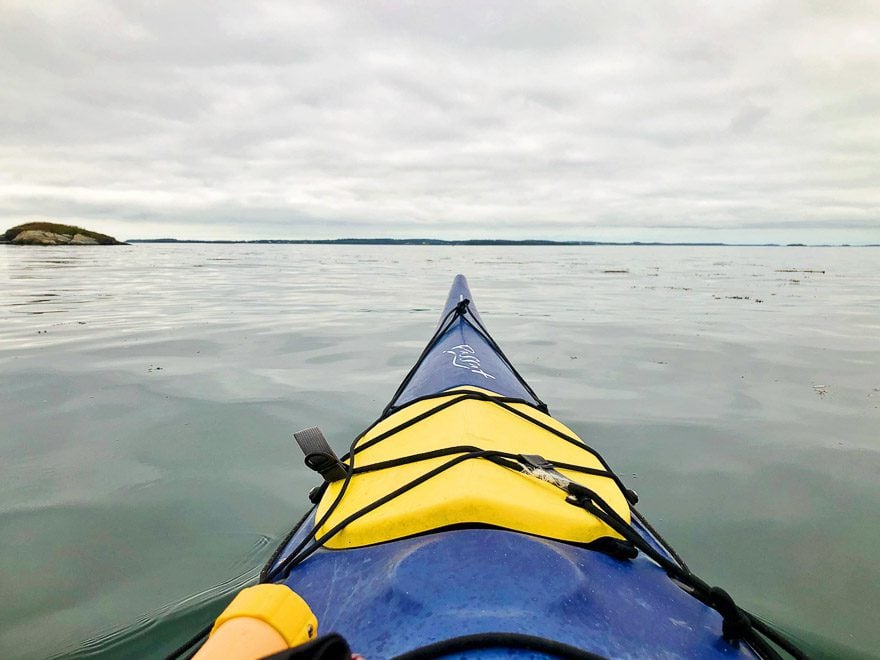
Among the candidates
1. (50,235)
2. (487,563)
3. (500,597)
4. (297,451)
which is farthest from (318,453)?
(50,235)

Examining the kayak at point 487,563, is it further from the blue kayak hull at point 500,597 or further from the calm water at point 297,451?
the calm water at point 297,451

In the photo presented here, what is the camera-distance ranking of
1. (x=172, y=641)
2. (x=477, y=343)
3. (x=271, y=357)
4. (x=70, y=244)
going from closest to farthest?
1. (x=172, y=641)
2. (x=477, y=343)
3. (x=271, y=357)
4. (x=70, y=244)

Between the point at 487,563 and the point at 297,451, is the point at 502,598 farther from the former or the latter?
the point at 297,451

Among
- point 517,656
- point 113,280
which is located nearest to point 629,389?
point 517,656

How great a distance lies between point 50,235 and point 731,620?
78847 mm

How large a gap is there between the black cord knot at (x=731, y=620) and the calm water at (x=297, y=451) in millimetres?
1285

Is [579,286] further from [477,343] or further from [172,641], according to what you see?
[172,641]

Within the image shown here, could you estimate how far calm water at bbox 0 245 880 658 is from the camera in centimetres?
254

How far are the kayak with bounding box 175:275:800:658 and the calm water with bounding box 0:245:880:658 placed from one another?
2.92 feet

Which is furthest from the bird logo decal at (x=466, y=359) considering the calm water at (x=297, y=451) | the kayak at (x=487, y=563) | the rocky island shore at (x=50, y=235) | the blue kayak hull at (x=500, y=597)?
the rocky island shore at (x=50, y=235)

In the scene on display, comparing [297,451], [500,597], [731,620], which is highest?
[500,597]

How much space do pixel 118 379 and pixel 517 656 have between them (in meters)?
6.02

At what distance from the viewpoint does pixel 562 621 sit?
1243 millimetres

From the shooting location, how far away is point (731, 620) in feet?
4.64
